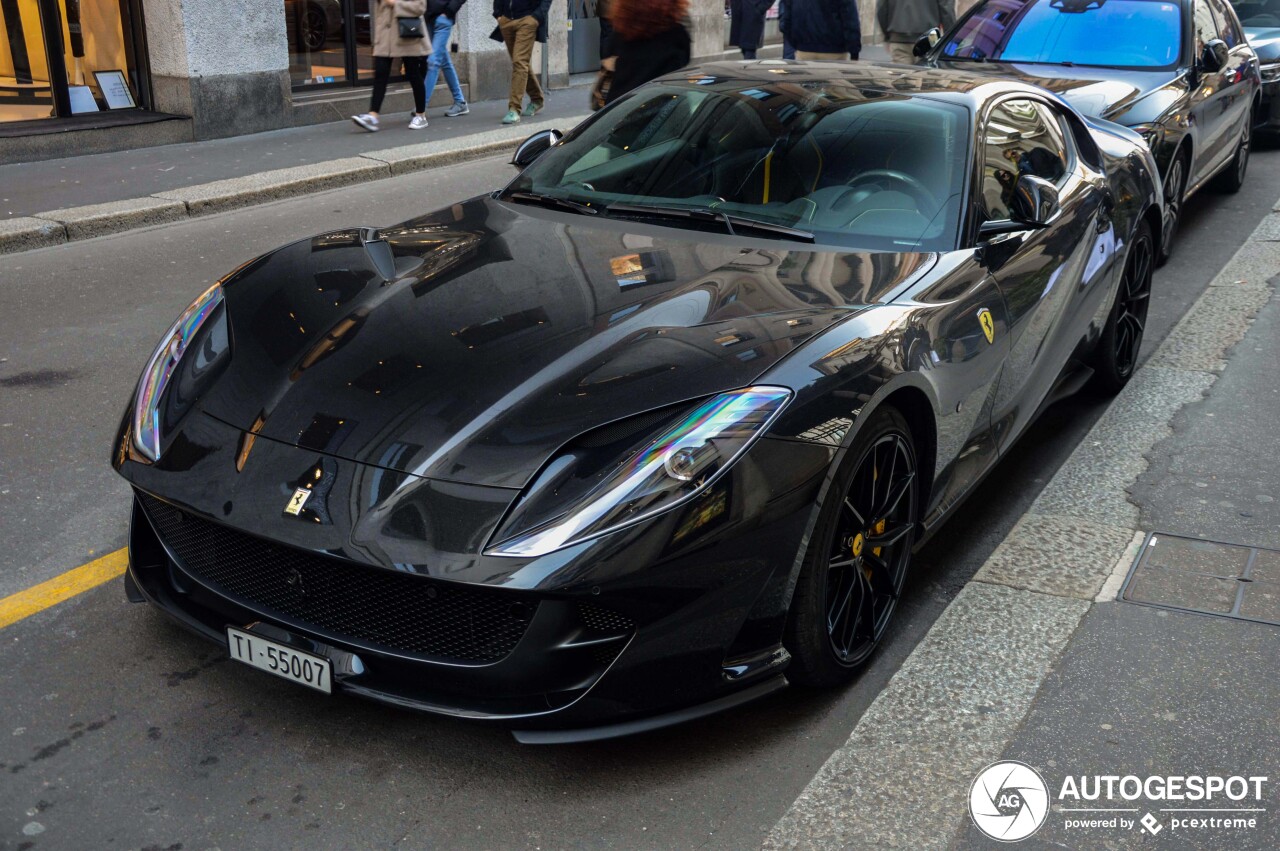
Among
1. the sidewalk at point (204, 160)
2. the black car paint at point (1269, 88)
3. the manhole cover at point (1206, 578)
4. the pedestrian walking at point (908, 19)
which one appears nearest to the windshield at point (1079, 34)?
the pedestrian walking at point (908, 19)

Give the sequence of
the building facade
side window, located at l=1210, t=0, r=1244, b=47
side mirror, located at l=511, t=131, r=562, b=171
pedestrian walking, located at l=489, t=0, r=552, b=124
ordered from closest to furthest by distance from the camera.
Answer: side mirror, located at l=511, t=131, r=562, b=171, side window, located at l=1210, t=0, r=1244, b=47, the building facade, pedestrian walking, located at l=489, t=0, r=552, b=124

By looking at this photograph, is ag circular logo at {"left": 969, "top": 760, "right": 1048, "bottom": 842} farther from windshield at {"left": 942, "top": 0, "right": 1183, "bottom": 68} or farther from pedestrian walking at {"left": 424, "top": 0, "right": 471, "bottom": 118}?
pedestrian walking at {"left": 424, "top": 0, "right": 471, "bottom": 118}

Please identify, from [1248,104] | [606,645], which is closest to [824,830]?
[606,645]

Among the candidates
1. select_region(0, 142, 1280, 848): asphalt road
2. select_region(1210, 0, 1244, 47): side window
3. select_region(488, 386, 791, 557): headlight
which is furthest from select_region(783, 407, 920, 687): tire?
select_region(1210, 0, 1244, 47): side window

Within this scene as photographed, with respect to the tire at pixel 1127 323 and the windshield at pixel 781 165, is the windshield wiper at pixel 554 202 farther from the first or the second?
the tire at pixel 1127 323

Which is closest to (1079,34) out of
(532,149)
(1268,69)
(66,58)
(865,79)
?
(1268,69)

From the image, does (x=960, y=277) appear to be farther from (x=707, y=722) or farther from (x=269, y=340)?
(x=269, y=340)

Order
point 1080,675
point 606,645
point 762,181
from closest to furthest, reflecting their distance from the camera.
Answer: point 606,645, point 1080,675, point 762,181

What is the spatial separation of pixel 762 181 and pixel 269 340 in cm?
164

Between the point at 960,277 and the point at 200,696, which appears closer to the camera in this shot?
the point at 200,696

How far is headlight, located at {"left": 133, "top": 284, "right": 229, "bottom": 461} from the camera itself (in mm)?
3217

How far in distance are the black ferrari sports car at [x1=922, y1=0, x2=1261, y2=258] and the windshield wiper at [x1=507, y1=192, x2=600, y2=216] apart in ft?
14.5

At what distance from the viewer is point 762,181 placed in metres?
4.12

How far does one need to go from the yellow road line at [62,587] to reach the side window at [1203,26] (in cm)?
751
